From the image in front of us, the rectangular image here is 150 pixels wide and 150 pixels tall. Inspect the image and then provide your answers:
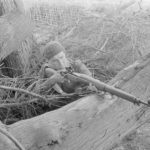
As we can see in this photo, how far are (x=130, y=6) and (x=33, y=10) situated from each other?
2.99ft

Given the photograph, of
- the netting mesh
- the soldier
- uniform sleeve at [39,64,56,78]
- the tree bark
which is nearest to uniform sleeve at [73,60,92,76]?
the soldier

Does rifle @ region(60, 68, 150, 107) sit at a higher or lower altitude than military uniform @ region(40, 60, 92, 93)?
higher

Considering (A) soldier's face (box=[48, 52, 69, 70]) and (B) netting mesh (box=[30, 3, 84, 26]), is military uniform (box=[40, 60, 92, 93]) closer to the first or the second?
(A) soldier's face (box=[48, 52, 69, 70])

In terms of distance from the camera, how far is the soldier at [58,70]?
179 cm

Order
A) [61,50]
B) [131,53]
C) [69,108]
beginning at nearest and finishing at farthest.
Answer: [69,108] → [61,50] → [131,53]

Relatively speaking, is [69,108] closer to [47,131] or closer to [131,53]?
[47,131]

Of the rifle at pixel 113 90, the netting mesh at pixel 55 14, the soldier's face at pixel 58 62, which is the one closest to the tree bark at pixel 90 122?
the rifle at pixel 113 90

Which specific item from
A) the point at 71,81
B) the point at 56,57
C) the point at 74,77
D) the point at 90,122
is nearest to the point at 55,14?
the point at 56,57

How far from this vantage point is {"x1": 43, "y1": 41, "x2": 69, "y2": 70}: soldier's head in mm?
1980

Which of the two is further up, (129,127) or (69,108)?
(69,108)

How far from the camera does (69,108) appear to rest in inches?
59.9

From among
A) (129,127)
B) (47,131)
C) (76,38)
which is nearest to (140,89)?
(129,127)

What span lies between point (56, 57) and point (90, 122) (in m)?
0.61

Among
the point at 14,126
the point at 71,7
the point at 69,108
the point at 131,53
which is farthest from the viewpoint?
the point at 71,7
